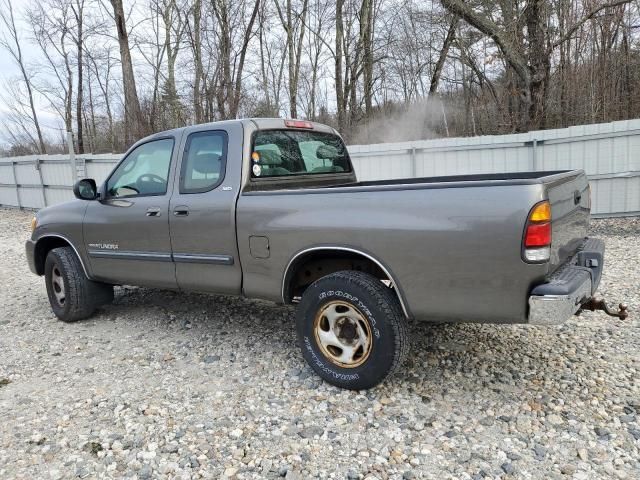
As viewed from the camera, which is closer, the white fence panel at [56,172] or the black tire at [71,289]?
the black tire at [71,289]

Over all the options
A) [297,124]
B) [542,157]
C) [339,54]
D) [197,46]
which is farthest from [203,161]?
[339,54]

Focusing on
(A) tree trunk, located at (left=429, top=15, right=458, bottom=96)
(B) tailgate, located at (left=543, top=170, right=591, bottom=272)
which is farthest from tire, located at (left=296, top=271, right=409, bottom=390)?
(A) tree trunk, located at (left=429, top=15, right=458, bottom=96)

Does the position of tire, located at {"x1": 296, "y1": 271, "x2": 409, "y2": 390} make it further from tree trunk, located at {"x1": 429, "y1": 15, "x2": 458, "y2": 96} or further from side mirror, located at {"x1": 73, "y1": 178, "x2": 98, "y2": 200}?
tree trunk, located at {"x1": 429, "y1": 15, "x2": 458, "y2": 96}

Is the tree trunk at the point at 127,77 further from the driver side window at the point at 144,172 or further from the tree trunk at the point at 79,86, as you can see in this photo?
the driver side window at the point at 144,172

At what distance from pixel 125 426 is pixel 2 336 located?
266 centimetres

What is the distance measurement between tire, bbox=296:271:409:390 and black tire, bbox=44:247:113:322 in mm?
2636

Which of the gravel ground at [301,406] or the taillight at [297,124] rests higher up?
the taillight at [297,124]

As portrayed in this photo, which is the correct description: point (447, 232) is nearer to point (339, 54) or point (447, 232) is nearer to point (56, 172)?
point (56, 172)

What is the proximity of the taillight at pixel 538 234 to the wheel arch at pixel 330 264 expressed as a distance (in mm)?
776

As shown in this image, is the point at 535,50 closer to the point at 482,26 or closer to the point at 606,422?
the point at 482,26

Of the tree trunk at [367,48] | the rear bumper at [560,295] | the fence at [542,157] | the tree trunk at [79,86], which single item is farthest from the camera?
the tree trunk at [79,86]

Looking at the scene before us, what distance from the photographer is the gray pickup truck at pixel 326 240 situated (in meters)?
2.55

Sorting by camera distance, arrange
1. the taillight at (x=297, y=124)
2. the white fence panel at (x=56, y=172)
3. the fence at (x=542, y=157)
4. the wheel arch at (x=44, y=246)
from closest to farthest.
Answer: the taillight at (x=297, y=124), the wheel arch at (x=44, y=246), the fence at (x=542, y=157), the white fence panel at (x=56, y=172)

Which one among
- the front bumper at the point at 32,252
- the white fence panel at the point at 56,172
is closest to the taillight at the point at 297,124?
the front bumper at the point at 32,252
